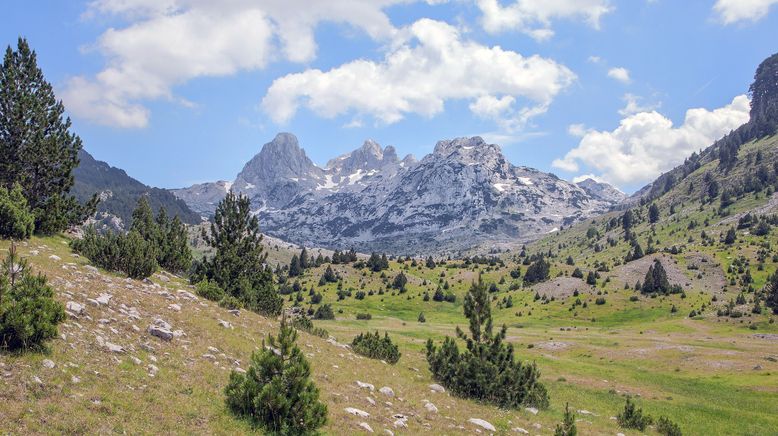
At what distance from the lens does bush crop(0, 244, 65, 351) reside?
1282cm

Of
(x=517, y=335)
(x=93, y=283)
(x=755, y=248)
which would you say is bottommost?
(x=517, y=335)

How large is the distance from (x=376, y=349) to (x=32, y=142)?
32675 millimetres

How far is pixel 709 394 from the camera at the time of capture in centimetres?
3962

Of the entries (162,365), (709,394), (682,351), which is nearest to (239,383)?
(162,365)

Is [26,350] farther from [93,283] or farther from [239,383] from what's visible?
[93,283]

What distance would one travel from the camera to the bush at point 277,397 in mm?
13836

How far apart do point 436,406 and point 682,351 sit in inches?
1945

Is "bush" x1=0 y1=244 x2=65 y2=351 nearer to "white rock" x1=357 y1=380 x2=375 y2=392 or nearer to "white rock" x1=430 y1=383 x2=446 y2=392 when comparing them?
"white rock" x1=357 y1=380 x2=375 y2=392

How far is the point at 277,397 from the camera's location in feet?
45.3

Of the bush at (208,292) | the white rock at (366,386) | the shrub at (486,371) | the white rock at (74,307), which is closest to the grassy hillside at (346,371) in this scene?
the white rock at (74,307)

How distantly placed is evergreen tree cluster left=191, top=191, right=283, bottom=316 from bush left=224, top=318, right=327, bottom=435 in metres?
23.8

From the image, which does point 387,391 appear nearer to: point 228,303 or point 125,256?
point 228,303

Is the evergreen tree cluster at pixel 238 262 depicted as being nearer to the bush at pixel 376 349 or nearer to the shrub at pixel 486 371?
the bush at pixel 376 349

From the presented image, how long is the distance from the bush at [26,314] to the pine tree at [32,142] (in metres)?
25.8
